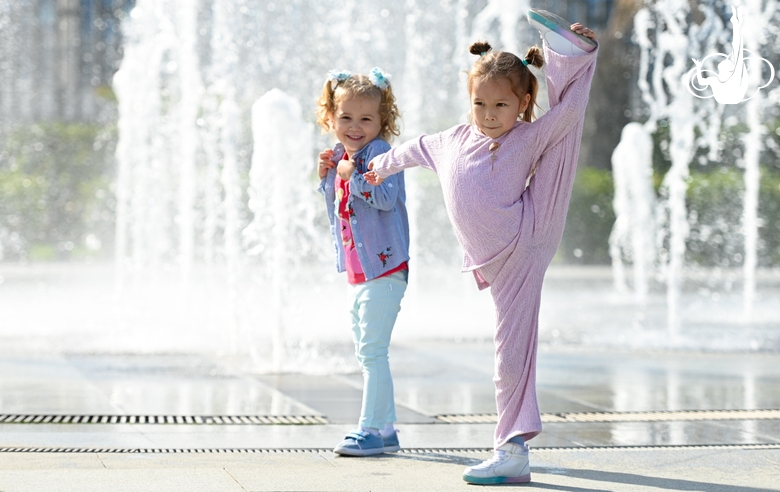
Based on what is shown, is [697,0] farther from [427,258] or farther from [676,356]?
[676,356]

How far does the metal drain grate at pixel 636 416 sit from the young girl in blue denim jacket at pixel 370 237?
0.80 meters

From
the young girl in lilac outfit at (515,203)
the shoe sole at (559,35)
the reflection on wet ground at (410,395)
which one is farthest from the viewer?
the reflection on wet ground at (410,395)

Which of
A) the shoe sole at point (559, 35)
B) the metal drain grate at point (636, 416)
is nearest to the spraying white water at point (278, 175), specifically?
the metal drain grate at point (636, 416)

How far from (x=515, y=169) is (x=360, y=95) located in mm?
711

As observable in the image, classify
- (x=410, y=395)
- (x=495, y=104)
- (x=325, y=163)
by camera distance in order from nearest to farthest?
(x=495, y=104) < (x=325, y=163) < (x=410, y=395)

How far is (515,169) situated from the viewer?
3465 mm

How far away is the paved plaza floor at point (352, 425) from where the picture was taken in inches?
136

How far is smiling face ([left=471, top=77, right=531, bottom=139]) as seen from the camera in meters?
3.45

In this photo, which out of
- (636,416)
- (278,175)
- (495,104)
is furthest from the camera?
(278,175)

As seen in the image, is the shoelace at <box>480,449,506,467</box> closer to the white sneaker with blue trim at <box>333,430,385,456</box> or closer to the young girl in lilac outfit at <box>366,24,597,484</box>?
the young girl in lilac outfit at <box>366,24,597,484</box>

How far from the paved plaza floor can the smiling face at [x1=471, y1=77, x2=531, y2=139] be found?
3.42 feet

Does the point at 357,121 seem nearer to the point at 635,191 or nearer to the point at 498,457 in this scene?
the point at 498,457

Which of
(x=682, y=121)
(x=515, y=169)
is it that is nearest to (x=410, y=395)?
(x=515, y=169)

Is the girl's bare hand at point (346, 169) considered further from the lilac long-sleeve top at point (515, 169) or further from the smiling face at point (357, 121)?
the lilac long-sleeve top at point (515, 169)
